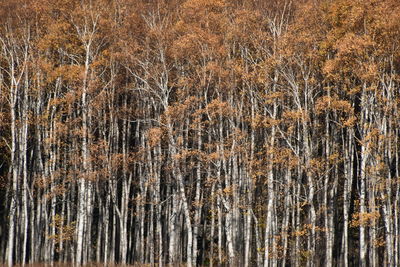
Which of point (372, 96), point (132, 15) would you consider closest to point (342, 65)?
point (372, 96)

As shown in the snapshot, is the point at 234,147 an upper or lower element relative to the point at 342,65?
lower

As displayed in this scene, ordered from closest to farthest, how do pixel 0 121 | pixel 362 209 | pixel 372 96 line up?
1. pixel 362 209
2. pixel 372 96
3. pixel 0 121

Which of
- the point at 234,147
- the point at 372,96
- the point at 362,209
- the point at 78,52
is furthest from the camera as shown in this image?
the point at 78,52

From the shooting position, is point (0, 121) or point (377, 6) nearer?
point (377, 6)

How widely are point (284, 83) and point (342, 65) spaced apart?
15.2ft

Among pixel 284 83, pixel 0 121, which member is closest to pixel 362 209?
pixel 284 83

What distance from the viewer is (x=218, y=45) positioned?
32469 mm

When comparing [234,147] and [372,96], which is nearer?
[372,96]

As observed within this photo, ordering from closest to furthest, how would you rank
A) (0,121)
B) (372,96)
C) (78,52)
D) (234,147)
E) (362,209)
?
(362,209), (372,96), (234,147), (0,121), (78,52)

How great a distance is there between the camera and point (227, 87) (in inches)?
1280

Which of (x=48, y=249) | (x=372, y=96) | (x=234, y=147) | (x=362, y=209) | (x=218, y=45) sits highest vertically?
(x=218, y=45)

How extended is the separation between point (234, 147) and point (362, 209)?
8.12m

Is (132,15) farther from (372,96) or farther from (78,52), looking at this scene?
(372,96)

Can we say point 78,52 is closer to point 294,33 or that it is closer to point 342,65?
point 294,33
